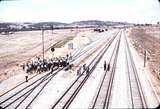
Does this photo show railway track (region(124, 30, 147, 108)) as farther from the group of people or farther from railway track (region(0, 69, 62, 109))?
the group of people

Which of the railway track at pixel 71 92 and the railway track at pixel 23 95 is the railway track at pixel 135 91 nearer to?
the railway track at pixel 71 92

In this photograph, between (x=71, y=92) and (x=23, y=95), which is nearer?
(x=23, y=95)

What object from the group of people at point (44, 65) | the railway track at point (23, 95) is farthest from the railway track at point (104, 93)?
the group of people at point (44, 65)

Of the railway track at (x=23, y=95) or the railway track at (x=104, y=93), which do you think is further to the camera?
the railway track at (x=23, y=95)

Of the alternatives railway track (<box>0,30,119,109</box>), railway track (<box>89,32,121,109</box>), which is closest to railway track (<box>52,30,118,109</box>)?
railway track (<box>89,32,121,109</box>)

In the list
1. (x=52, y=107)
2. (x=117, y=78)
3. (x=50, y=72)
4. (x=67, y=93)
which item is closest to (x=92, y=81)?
(x=117, y=78)

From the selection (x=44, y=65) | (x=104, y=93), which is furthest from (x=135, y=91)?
(x=44, y=65)

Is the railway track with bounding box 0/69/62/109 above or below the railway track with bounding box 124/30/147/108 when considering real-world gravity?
below

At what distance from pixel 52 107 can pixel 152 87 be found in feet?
28.8

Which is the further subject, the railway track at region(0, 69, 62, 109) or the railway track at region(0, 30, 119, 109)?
the railway track at region(0, 69, 62, 109)

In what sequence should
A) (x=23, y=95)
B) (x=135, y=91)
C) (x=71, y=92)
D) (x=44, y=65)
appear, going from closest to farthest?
(x=23, y=95) → (x=135, y=91) → (x=71, y=92) → (x=44, y=65)

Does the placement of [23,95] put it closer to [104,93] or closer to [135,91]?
[104,93]

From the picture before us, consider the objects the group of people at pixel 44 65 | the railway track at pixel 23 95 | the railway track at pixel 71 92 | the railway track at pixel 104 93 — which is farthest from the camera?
the group of people at pixel 44 65

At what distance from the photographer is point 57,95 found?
68.4 ft
